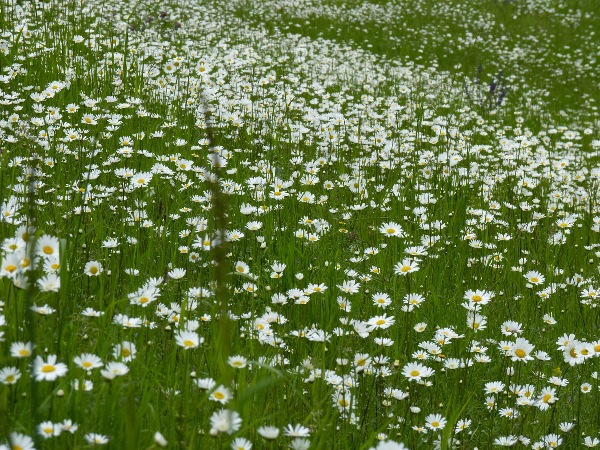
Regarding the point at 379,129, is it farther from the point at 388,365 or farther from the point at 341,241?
the point at 388,365

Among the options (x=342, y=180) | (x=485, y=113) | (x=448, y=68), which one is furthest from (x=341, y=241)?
(x=448, y=68)

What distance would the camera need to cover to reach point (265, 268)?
376 cm

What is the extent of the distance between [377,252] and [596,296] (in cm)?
125

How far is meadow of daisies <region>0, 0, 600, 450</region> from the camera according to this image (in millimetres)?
2064

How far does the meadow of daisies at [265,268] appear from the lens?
2064mm

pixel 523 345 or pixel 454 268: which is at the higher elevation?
pixel 523 345

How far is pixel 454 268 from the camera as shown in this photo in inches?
166

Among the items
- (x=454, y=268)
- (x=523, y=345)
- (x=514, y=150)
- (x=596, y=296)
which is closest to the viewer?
(x=523, y=345)

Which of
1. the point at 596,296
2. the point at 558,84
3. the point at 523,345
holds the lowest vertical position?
the point at 558,84

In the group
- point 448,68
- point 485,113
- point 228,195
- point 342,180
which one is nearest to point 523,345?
point 228,195

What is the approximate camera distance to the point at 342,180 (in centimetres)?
535

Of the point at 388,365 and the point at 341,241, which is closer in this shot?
the point at 388,365

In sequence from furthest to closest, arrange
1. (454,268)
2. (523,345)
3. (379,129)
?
(379,129) → (454,268) → (523,345)

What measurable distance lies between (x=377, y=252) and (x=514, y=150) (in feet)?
12.3
